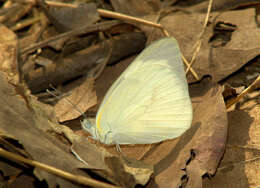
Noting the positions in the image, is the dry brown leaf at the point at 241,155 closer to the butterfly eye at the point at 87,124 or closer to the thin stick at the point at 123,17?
the butterfly eye at the point at 87,124

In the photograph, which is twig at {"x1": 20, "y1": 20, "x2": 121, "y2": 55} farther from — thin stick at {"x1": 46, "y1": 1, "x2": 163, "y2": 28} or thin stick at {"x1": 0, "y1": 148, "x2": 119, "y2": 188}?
thin stick at {"x1": 0, "y1": 148, "x2": 119, "y2": 188}

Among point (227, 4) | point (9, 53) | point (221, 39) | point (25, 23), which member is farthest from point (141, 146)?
point (25, 23)

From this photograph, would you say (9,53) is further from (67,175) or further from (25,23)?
(67,175)

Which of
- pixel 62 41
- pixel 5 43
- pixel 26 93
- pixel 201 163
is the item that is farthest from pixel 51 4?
pixel 201 163

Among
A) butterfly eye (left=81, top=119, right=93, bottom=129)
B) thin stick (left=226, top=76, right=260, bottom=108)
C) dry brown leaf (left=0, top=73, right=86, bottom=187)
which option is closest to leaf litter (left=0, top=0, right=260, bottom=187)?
dry brown leaf (left=0, top=73, right=86, bottom=187)

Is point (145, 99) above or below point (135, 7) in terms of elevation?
below

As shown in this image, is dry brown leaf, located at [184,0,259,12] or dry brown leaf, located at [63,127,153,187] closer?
dry brown leaf, located at [63,127,153,187]
